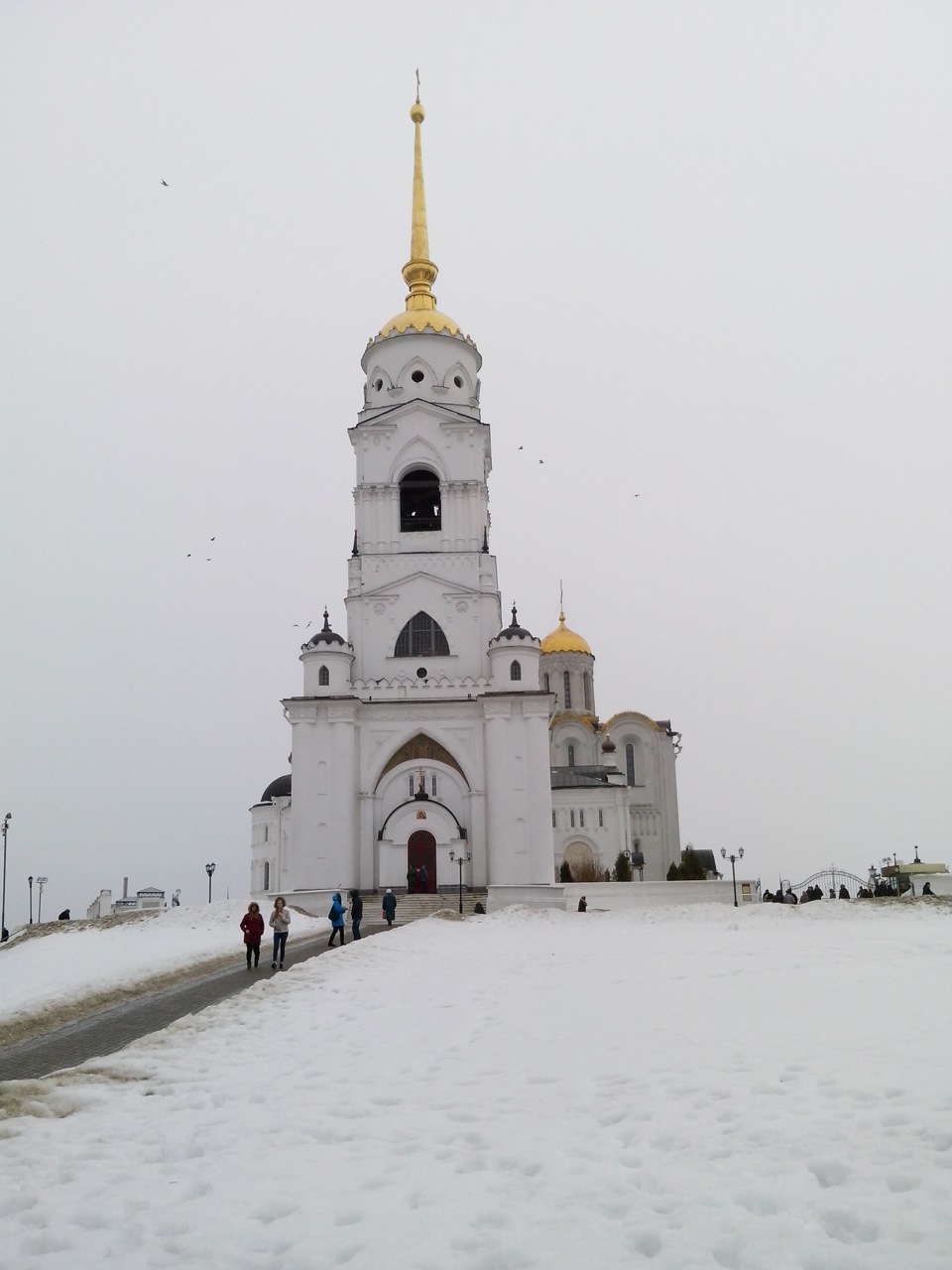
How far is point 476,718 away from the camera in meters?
38.1

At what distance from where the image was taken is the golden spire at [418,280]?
44062 mm

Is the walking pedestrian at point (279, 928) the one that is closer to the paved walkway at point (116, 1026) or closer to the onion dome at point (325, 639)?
the paved walkway at point (116, 1026)

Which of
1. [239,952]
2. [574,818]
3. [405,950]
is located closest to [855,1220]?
[405,950]

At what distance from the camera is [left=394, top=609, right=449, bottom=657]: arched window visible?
39562mm

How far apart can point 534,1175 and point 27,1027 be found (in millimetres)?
8503

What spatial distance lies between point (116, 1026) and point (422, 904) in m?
22.0

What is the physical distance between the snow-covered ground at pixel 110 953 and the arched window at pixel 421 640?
429 inches

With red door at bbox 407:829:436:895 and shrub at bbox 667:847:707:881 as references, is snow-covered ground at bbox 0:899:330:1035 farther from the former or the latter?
shrub at bbox 667:847:707:881

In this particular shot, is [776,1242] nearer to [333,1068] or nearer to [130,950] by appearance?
[333,1068]

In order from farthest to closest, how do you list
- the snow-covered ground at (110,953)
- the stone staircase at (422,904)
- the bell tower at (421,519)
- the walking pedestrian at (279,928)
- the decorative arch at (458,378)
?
the decorative arch at (458,378)
the bell tower at (421,519)
the stone staircase at (422,904)
the walking pedestrian at (279,928)
the snow-covered ground at (110,953)

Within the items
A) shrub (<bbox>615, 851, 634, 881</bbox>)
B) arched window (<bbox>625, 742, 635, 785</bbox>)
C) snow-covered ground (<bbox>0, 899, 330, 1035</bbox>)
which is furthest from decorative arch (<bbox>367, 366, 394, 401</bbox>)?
arched window (<bbox>625, 742, 635, 785</bbox>)

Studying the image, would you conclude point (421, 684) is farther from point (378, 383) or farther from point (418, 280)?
point (418, 280)

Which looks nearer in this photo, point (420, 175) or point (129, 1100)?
point (129, 1100)

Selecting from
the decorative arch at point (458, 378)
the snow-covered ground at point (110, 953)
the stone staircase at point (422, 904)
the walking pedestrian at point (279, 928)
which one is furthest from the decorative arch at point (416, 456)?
the walking pedestrian at point (279, 928)
